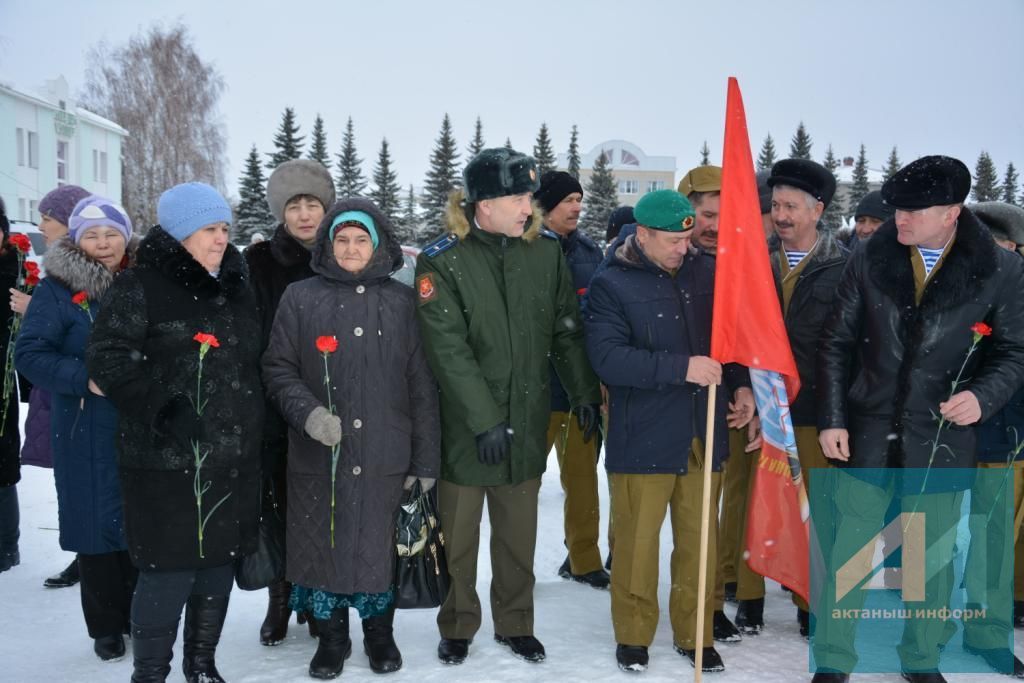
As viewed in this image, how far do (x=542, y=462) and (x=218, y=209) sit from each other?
193cm

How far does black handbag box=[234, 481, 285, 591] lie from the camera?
3.70 meters

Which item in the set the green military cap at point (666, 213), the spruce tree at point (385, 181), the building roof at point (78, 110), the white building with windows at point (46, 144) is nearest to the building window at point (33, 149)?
the white building with windows at point (46, 144)

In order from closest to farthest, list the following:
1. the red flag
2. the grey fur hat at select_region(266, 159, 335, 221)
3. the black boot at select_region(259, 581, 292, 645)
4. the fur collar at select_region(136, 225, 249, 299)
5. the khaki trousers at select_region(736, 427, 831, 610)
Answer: the fur collar at select_region(136, 225, 249, 299), the red flag, the black boot at select_region(259, 581, 292, 645), the grey fur hat at select_region(266, 159, 335, 221), the khaki trousers at select_region(736, 427, 831, 610)

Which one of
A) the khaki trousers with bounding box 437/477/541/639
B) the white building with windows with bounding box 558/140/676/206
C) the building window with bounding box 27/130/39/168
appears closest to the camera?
the khaki trousers with bounding box 437/477/541/639

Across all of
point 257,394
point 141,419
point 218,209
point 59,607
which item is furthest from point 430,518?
point 59,607

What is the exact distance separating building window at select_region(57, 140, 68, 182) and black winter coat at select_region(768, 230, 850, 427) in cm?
4156

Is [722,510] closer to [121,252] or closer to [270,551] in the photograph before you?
[270,551]

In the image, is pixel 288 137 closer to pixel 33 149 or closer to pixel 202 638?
pixel 33 149

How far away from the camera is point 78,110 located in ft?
121

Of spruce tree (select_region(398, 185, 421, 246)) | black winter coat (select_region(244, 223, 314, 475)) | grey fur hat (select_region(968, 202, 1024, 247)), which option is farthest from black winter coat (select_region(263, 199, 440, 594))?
spruce tree (select_region(398, 185, 421, 246))

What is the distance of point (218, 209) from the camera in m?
3.47

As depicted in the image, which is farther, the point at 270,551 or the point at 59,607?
the point at 59,607

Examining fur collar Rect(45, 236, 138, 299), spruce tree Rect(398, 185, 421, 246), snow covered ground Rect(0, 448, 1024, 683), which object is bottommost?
snow covered ground Rect(0, 448, 1024, 683)

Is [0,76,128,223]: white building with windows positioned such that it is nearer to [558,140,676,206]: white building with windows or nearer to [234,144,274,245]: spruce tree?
[234,144,274,245]: spruce tree
